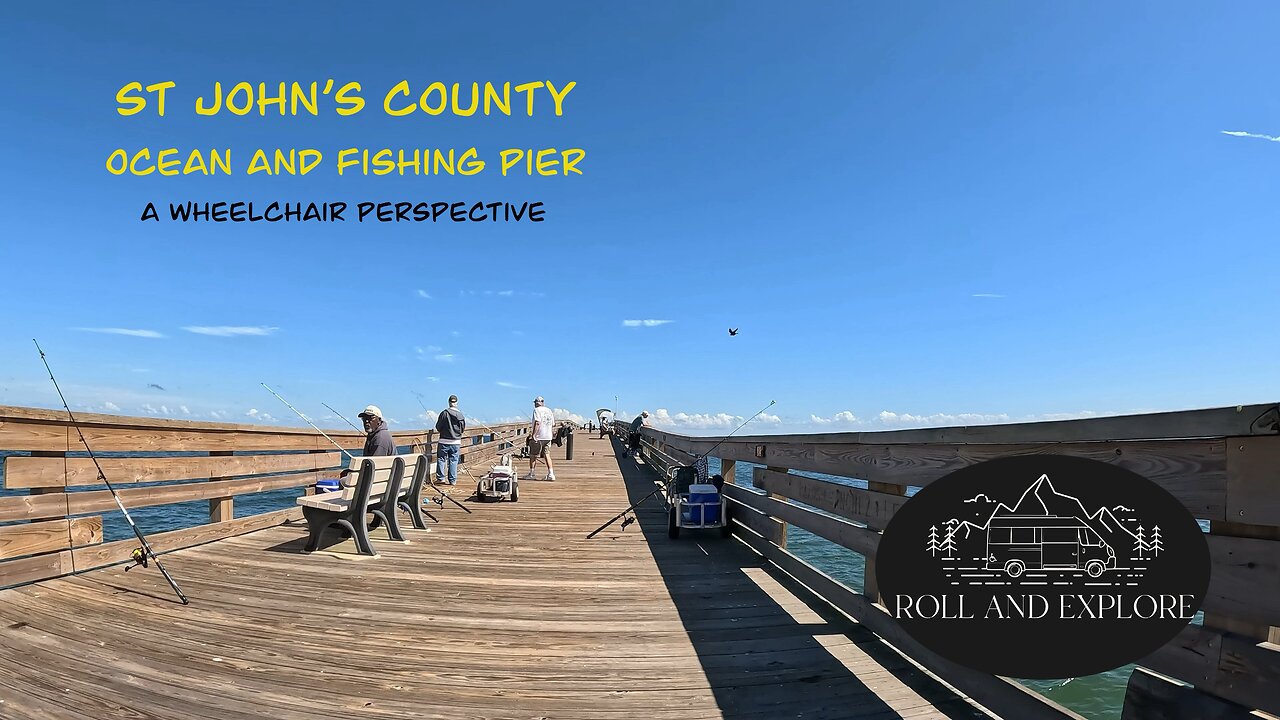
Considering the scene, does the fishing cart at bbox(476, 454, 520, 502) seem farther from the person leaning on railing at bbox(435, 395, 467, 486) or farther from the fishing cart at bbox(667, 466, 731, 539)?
the fishing cart at bbox(667, 466, 731, 539)

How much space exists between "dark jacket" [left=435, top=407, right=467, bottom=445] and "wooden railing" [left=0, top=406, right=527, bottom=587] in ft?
10.1

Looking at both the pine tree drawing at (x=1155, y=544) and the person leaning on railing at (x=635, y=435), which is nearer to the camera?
the pine tree drawing at (x=1155, y=544)

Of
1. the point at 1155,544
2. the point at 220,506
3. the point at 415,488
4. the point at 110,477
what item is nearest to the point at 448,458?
the point at 415,488

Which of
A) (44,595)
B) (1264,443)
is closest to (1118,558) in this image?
(1264,443)

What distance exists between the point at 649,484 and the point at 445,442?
4174mm

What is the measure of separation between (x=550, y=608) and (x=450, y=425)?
6832 millimetres

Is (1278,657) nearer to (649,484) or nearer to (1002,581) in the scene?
(1002,581)

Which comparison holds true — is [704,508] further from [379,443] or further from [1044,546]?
[1044,546]

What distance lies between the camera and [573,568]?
5.38 metres

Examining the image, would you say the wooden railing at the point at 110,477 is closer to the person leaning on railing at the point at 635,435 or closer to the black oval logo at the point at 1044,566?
the black oval logo at the point at 1044,566

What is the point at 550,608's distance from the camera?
420cm

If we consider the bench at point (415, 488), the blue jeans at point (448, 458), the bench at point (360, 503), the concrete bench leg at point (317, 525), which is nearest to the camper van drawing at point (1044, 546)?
the bench at point (360, 503)

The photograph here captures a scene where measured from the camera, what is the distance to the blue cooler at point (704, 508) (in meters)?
6.74

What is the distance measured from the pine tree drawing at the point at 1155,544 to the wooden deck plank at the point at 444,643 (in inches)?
50.3
